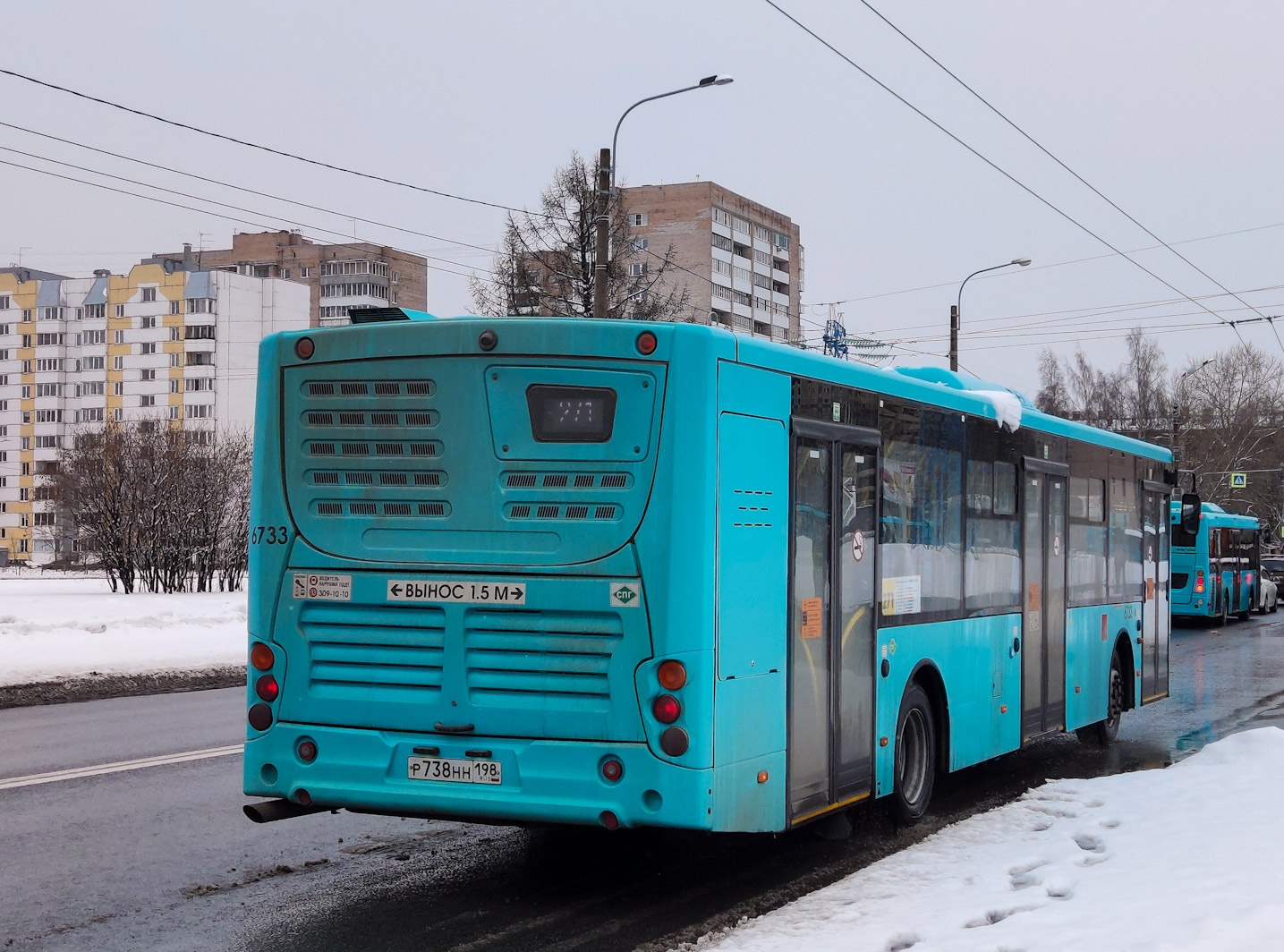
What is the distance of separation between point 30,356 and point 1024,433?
120 m

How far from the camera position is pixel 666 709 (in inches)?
237

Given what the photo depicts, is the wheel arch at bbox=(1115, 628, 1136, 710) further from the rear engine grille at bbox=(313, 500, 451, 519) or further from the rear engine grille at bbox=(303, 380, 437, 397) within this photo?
the rear engine grille at bbox=(303, 380, 437, 397)

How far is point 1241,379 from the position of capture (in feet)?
267

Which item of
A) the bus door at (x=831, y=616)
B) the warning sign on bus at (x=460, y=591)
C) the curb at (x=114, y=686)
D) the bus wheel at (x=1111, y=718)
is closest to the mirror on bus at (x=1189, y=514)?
the bus wheel at (x=1111, y=718)

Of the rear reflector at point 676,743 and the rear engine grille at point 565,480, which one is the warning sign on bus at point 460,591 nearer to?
the rear engine grille at point 565,480

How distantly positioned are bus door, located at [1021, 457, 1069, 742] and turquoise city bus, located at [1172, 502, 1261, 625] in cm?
2229

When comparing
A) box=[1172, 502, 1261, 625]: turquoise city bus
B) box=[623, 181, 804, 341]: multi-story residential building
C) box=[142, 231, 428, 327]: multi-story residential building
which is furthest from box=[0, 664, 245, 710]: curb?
box=[142, 231, 428, 327]: multi-story residential building

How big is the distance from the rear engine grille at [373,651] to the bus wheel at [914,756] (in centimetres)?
304

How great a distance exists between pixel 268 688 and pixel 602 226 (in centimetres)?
1684

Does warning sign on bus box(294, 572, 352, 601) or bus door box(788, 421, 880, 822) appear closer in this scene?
warning sign on bus box(294, 572, 352, 601)

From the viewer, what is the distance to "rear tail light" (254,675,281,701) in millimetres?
6684

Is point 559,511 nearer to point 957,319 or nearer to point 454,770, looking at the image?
point 454,770

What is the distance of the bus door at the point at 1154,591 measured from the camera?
1362 cm

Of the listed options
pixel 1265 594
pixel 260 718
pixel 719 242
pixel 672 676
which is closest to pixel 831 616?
pixel 672 676
